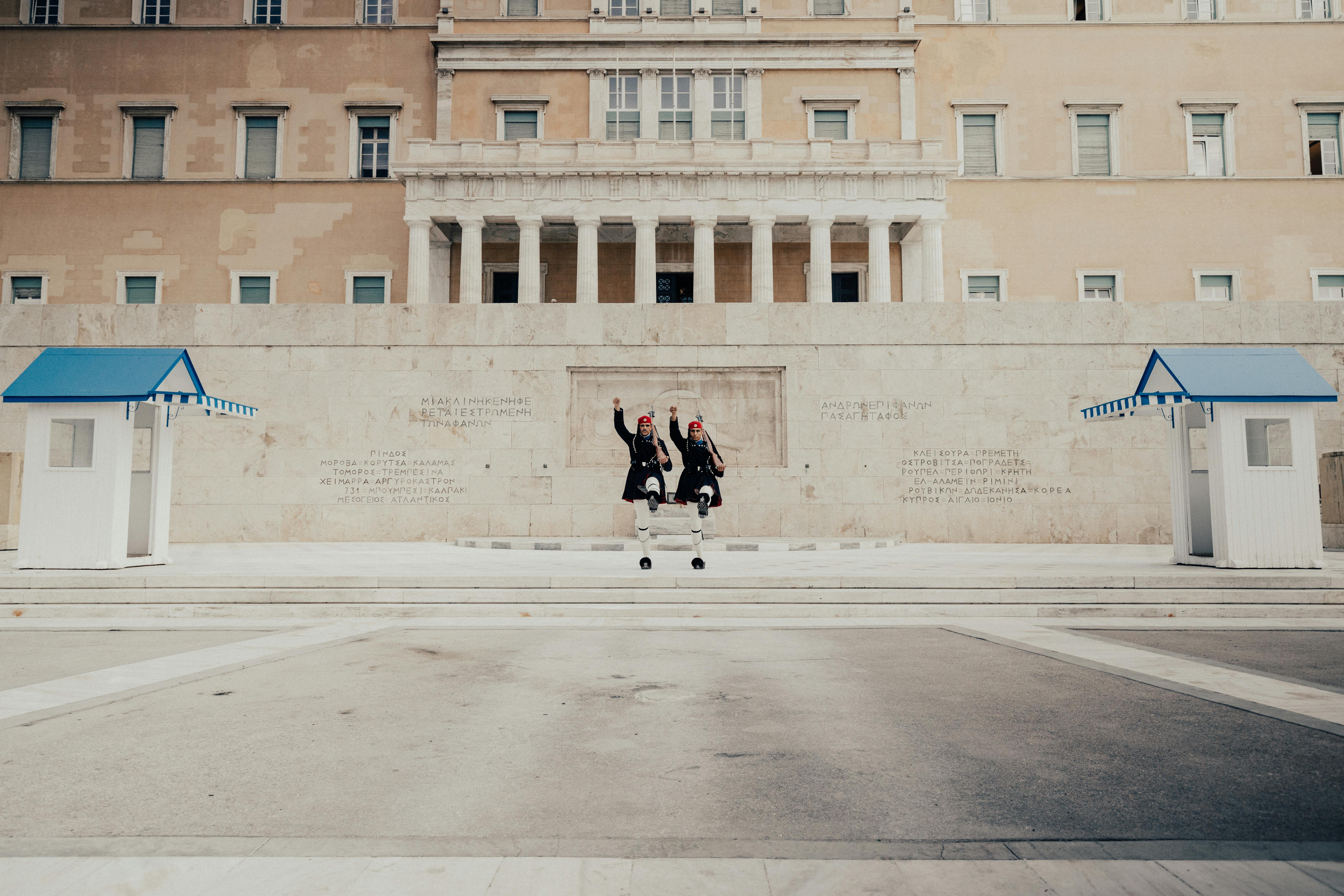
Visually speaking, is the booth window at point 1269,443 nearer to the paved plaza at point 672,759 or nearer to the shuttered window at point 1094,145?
the paved plaza at point 672,759

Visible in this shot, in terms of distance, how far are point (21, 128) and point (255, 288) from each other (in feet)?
41.0

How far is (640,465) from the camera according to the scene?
40.4ft

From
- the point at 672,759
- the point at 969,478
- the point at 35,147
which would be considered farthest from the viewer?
the point at 35,147

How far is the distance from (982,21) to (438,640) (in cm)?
3925

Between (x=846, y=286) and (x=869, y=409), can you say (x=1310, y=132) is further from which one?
(x=869, y=409)

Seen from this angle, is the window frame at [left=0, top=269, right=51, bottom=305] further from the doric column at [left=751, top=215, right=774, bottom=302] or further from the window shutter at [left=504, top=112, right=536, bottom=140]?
the doric column at [left=751, top=215, right=774, bottom=302]

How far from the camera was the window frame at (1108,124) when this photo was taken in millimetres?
36312

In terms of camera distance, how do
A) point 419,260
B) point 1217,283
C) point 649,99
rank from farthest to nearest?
point 649,99 → point 1217,283 → point 419,260

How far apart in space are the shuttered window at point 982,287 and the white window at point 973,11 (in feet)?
39.0

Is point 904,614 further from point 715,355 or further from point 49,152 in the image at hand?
point 49,152

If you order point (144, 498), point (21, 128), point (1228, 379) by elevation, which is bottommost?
point (144, 498)

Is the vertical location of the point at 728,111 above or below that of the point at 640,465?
above

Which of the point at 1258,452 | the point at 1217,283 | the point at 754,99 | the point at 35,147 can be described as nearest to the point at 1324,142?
the point at 1217,283

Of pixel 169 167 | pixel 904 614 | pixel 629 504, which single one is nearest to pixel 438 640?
pixel 904 614
